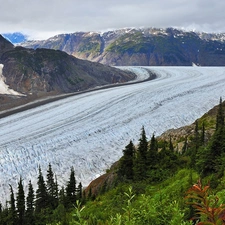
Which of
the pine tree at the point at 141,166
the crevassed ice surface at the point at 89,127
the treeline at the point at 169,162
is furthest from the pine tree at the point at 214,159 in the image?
the crevassed ice surface at the point at 89,127

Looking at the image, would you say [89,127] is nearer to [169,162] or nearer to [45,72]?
[169,162]

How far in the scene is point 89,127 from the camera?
37219 mm

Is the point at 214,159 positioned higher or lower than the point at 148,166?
higher

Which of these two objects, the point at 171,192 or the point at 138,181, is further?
the point at 138,181

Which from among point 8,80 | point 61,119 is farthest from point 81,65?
point 61,119

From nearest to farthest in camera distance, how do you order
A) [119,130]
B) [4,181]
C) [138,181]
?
1. [138,181]
2. [4,181]
3. [119,130]

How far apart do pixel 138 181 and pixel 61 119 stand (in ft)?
102

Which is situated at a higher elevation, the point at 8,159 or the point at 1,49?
the point at 1,49

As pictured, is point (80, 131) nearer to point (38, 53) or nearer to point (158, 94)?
point (158, 94)

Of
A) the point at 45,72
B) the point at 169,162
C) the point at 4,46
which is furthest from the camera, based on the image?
the point at 4,46

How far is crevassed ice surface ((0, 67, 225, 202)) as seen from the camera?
87.9ft

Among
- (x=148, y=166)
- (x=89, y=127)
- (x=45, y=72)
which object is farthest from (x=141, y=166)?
(x=45, y=72)

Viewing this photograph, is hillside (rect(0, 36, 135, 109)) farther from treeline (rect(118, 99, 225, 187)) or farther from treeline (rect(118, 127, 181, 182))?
treeline (rect(118, 99, 225, 187))

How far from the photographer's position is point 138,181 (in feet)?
40.8
